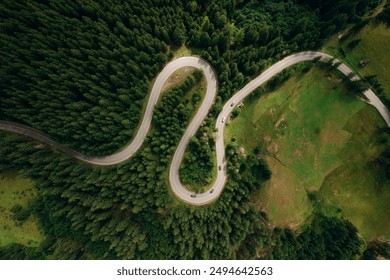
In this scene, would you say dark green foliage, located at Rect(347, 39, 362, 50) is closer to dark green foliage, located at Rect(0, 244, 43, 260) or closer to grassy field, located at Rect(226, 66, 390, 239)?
grassy field, located at Rect(226, 66, 390, 239)

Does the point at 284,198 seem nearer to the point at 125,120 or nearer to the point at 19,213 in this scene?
the point at 125,120

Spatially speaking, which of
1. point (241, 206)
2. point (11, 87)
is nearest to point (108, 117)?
point (11, 87)

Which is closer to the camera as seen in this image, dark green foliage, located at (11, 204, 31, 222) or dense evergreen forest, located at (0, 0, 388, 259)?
dense evergreen forest, located at (0, 0, 388, 259)

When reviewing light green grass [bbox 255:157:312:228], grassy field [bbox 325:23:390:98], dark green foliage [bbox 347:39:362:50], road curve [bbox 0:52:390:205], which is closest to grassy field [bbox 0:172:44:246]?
road curve [bbox 0:52:390:205]

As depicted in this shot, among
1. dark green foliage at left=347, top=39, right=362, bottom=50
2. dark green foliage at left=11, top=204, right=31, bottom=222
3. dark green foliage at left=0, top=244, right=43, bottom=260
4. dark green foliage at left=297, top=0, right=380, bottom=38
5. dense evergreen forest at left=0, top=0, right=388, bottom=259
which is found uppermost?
dark green foliage at left=297, top=0, right=380, bottom=38

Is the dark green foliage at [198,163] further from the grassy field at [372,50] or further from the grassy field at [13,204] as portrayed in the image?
the grassy field at [372,50]
